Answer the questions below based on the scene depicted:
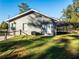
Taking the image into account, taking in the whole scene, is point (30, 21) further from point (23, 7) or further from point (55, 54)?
point (23, 7)

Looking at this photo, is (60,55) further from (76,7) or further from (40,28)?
(76,7)

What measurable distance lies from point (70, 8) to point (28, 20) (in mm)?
28082

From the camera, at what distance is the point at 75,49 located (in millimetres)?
13383

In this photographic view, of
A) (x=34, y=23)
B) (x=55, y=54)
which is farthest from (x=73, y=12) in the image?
(x=55, y=54)

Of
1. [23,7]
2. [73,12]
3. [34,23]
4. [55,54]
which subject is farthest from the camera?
[23,7]

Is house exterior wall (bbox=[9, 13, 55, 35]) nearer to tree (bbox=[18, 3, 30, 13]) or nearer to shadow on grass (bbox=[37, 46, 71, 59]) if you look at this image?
shadow on grass (bbox=[37, 46, 71, 59])

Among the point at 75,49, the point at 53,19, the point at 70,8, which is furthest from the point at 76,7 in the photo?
the point at 75,49

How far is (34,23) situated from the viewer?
36.7m

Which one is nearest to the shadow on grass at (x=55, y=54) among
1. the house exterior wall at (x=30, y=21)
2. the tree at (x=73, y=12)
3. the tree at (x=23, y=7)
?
the house exterior wall at (x=30, y=21)

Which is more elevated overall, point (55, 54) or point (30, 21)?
point (30, 21)

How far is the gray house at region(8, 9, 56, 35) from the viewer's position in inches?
1431

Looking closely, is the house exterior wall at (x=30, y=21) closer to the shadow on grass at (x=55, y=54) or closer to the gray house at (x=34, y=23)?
the gray house at (x=34, y=23)

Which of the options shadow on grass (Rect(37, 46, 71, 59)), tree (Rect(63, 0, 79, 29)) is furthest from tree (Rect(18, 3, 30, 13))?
shadow on grass (Rect(37, 46, 71, 59))

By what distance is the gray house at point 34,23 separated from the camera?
119 feet
